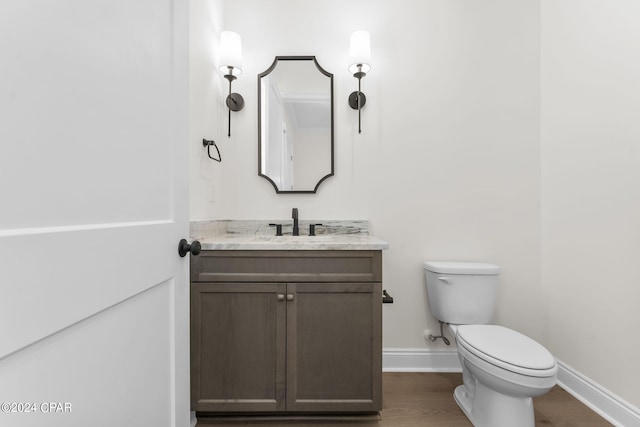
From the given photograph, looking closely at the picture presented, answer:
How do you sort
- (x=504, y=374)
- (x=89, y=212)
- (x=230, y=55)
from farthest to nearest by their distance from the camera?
(x=230, y=55) → (x=504, y=374) → (x=89, y=212)

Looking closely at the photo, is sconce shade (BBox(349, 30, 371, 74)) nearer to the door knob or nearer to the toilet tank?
the toilet tank

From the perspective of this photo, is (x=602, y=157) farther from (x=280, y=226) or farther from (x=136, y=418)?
(x=136, y=418)

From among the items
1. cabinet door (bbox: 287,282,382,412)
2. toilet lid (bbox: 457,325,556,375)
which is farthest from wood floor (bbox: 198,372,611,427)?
toilet lid (bbox: 457,325,556,375)

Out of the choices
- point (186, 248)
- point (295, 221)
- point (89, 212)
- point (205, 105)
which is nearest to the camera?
point (89, 212)

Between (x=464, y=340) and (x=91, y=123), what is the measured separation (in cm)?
160

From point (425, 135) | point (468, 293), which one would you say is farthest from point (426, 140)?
point (468, 293)

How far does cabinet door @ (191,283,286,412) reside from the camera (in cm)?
134

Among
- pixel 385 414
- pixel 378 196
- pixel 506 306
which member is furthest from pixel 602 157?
pixel 385 414

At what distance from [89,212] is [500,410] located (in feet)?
5.54

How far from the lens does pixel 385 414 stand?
146cm

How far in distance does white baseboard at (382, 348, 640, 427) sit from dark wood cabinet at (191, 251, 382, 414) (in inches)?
23.3

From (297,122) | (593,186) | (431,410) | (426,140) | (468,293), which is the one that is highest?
(297,122)

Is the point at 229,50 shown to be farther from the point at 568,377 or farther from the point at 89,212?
the point at 568,377

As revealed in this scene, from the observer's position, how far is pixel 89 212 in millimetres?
561
